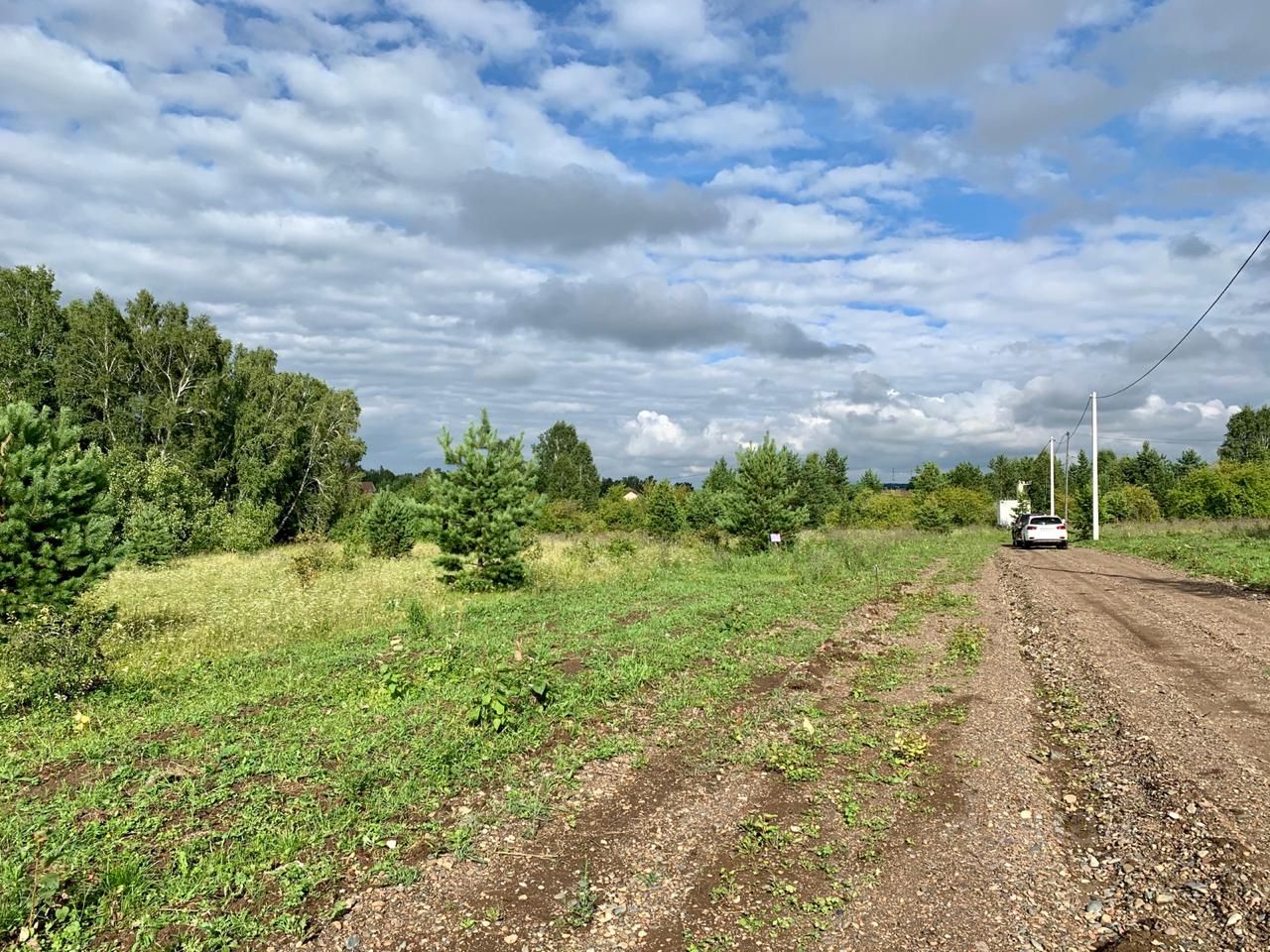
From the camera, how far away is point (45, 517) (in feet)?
34.4

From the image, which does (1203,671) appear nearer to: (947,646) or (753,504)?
(947,646)

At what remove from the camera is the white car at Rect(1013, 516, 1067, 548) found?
32.8m

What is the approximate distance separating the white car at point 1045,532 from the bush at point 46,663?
112 feet

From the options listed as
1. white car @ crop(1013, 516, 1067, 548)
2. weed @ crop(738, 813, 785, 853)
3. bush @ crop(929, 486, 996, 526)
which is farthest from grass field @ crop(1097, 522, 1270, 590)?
bush @ crop(929, 486, 996, 526)

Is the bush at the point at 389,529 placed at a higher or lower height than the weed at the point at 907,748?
higher

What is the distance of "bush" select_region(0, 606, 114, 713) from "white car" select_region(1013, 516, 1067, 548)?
34221mm

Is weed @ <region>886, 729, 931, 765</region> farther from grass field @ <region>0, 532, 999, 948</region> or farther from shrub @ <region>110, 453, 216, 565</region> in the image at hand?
shrub @ <region>110, 453, 216, 565</region>

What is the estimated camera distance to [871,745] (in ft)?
19.9

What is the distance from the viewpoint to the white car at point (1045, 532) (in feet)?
108

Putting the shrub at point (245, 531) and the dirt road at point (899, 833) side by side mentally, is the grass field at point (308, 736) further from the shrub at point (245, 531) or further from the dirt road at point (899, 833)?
the shrub at point (245, 531)

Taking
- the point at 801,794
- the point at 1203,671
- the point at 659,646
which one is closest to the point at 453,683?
the point at 659,646

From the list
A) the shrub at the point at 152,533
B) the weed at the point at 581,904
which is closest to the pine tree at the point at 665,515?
the shrub at the point at 152,533

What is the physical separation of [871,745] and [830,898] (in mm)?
2448

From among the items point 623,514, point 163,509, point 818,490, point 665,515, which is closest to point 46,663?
point 163,509
